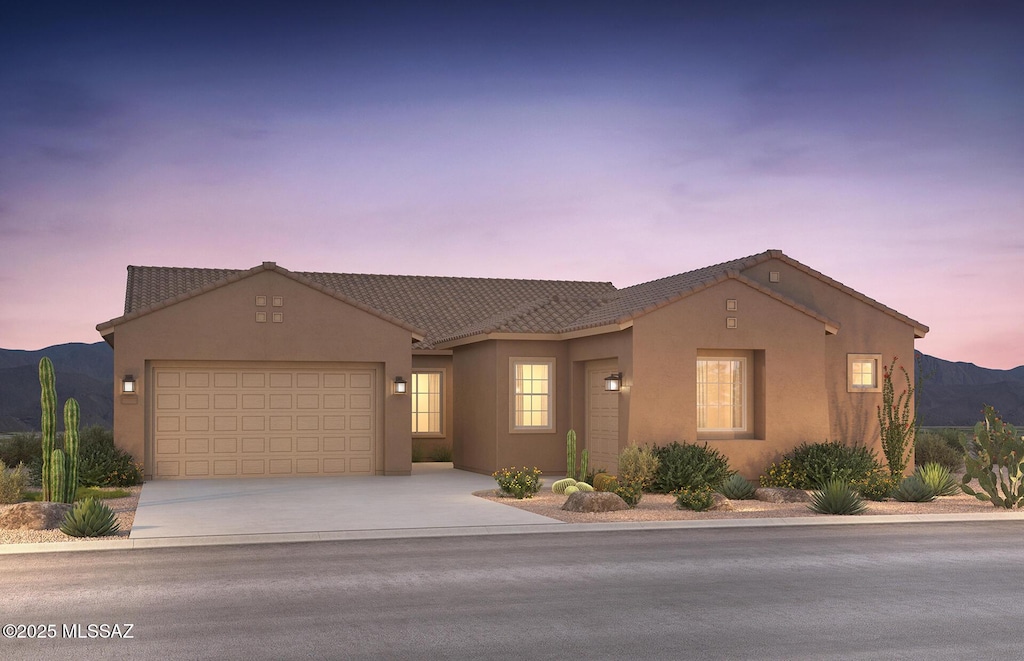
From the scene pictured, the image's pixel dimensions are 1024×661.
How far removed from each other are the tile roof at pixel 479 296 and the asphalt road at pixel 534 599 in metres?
8.75

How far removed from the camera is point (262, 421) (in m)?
22.7

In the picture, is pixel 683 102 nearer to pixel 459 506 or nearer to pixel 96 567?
pixel 459 506

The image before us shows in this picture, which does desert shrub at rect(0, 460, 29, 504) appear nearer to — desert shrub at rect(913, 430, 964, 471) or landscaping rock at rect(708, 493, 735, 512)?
landscaping rock at rect(708, 493, 735, 512)

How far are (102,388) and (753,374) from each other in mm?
62071

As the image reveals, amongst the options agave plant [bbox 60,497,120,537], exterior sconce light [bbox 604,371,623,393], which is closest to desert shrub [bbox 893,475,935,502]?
exterior sconce light [bbox 604,371,623,393]

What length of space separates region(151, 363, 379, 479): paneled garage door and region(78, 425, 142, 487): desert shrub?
3.12ft

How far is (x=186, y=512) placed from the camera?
16.0 m

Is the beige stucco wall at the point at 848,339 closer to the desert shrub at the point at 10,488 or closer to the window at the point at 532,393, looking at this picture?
the window at the point at 532,393

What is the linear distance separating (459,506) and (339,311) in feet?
24.4

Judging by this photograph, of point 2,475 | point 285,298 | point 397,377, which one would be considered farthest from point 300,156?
point 2,475

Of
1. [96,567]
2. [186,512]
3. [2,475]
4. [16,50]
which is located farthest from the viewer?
[16,50]

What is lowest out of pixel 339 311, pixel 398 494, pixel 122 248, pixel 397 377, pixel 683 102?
pixel 398 494

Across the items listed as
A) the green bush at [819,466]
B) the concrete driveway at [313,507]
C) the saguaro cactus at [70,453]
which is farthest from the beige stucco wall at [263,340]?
the green bush at [819,466]

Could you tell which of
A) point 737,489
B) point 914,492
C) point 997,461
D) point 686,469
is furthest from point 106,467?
point 997,461
